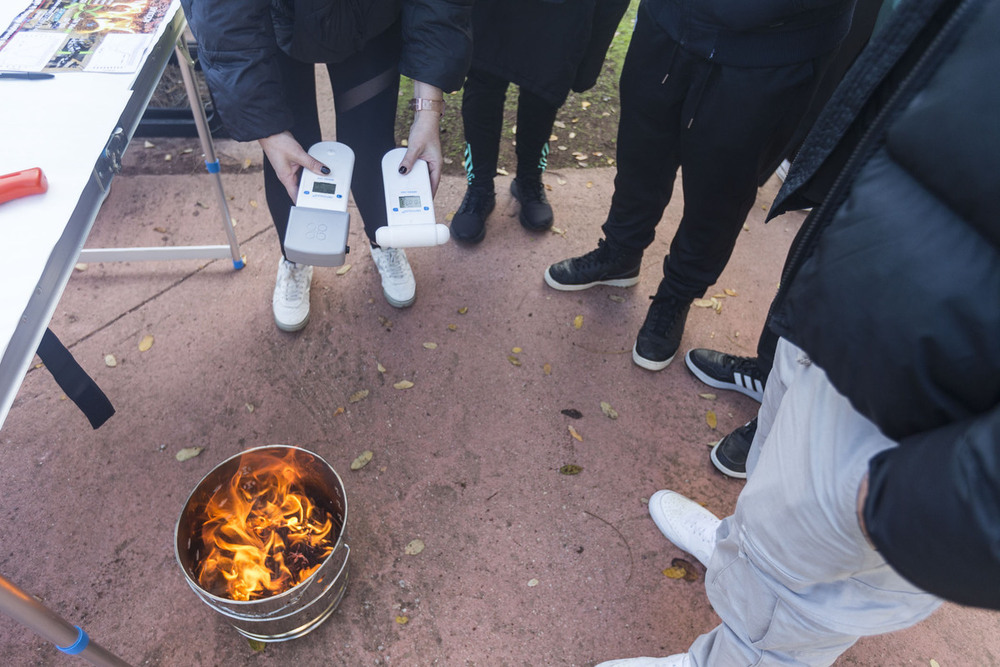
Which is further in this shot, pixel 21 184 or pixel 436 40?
pixel 436 40

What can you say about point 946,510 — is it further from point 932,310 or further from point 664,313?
point 664,313

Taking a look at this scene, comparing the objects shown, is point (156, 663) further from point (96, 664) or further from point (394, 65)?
point (394, 65)

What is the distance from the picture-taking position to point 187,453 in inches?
94.0

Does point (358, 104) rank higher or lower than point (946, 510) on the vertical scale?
lower

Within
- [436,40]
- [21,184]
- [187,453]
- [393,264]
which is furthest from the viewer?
[393,264]

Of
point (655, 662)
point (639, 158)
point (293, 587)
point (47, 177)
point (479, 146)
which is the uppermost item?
point (47, 177)

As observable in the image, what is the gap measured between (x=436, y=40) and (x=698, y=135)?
982mm

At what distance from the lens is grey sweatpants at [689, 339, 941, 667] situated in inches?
42.8

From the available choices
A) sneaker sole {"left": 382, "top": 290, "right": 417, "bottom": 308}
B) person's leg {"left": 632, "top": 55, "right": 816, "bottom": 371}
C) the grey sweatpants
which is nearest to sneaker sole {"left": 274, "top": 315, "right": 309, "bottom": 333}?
sneaker sole {"left": 382, "top": 290, "right": 417, "bottom": 308}

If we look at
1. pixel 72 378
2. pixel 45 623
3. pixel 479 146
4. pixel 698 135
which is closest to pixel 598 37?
pixel 479 146

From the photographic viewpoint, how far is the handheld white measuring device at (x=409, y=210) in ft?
6.03

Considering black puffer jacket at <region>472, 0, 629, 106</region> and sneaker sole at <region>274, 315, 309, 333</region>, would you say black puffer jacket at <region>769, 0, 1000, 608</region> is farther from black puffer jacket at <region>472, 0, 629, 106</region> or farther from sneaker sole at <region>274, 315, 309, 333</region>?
sneaker sole at <region>274, 315, 309, 333</region>

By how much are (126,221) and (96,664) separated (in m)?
2.54

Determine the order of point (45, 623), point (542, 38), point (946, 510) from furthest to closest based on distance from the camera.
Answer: point (542, 38) < point (45, 623) < point (946, 510)
